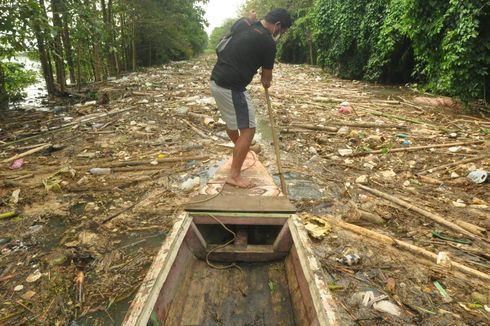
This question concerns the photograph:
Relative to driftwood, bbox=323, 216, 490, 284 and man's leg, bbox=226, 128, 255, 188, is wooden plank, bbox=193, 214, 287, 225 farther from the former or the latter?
driftwood, bbox=323, 216, 490, 284

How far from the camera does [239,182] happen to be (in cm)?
322

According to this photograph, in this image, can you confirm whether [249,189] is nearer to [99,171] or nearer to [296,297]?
[296,297]

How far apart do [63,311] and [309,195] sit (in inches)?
111

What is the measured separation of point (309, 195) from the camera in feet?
12.8

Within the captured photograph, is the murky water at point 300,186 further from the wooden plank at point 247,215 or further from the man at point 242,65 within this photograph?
the wooden plank at point 247,215

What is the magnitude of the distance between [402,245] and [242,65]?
90.4 inches

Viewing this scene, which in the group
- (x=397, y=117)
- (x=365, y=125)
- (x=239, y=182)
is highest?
(x=397, y=117)

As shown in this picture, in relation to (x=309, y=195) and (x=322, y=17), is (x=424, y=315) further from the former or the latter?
(x=322, y=17)

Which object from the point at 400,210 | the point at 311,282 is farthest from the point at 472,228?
the point at 311,282

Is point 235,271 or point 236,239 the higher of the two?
point 236,239

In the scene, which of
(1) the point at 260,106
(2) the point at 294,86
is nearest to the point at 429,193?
(1) the point at 260,106

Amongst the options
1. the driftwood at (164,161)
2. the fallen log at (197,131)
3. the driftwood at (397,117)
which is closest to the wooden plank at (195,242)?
the driftwood at (164,161)

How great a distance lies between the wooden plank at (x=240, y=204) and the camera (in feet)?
8.18

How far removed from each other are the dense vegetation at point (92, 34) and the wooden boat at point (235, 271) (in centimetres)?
433
